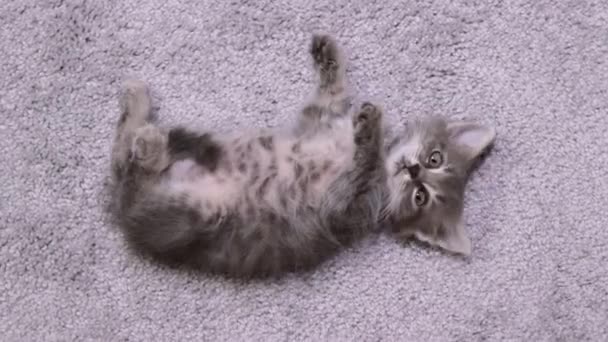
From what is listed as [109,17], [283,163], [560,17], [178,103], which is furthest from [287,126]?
[560,17]

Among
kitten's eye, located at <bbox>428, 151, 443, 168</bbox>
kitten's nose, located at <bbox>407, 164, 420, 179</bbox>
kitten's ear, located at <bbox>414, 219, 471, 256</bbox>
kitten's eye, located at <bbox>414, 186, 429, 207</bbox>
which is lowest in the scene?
kitten's ear, located at <bbox>414, 219, 471, 256</bbox>

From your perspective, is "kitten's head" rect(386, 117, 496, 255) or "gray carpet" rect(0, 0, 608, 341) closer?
"kitten's head" rect(386, 117, 496, 255)

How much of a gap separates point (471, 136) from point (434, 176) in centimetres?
17

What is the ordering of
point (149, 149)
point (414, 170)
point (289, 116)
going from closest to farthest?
point (149, 149), point (414, 170), point (289, 116)

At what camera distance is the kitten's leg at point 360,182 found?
166 cm

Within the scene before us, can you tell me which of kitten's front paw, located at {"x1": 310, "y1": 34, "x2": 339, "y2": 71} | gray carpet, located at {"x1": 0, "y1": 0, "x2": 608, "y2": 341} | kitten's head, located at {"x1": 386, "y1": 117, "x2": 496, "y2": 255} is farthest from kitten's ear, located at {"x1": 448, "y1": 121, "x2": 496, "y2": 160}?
kitten's front paw, located at {"x1": 310, "y1": 34, "x2": 339, "y2": 71}

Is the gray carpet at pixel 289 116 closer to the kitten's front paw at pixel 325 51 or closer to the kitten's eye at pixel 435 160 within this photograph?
the kitten's front paw at pixel 325 51

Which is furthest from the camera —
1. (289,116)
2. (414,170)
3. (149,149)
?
(289,116)

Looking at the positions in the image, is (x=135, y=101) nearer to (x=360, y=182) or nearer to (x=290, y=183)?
(x=290, y=183)

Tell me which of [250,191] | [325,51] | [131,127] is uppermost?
[325,51]

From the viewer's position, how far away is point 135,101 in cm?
179

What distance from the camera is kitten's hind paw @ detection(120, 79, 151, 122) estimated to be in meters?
1.78

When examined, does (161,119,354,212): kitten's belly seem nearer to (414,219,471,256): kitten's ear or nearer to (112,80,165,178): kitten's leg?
(112,80,165,178): kitten's leg

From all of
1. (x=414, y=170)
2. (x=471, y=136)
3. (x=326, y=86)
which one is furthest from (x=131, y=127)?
(x=471, y=136)
